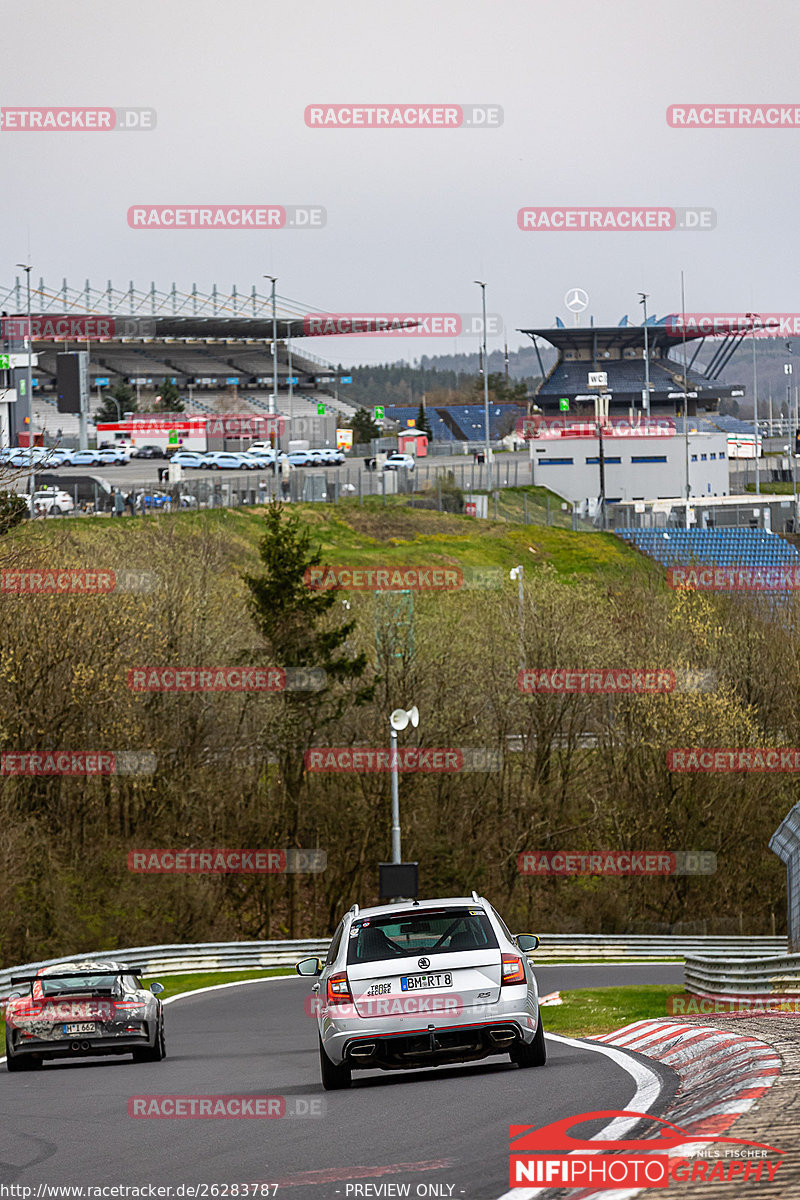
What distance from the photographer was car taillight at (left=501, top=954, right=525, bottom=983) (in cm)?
1091

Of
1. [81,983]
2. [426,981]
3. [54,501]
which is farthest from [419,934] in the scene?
[54,501]

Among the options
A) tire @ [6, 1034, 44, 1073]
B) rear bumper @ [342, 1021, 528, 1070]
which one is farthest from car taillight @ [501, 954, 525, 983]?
tire @ [6, 1034, 44, 1073]

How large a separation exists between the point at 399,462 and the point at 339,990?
100228 millimetres

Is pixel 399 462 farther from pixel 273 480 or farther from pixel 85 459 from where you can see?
pixel 273 480

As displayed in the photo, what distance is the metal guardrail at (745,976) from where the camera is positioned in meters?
18.0

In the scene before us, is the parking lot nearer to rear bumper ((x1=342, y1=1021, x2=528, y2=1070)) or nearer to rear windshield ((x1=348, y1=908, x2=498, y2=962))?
rear windshield ((x1=348, y1=908, x2=498, y2=962))

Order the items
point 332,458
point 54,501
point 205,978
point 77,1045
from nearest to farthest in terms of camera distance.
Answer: point 77,1045
point 205,978
point 54,501
point 332,458

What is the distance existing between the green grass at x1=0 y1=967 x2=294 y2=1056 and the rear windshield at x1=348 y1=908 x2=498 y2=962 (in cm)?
1919

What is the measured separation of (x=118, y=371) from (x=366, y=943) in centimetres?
14084

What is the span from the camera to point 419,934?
11406 mm

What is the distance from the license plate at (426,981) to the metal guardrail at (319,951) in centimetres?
1988

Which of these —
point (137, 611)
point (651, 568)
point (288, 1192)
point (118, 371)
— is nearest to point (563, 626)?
point (137, 611)

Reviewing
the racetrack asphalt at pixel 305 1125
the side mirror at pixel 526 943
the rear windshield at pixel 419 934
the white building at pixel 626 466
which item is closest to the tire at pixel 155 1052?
the racetrack asphalt at pixel 305 1125

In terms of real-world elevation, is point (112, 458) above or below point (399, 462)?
above
